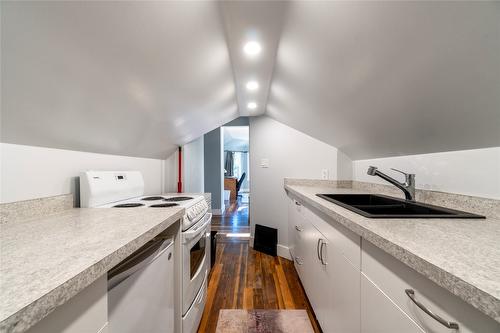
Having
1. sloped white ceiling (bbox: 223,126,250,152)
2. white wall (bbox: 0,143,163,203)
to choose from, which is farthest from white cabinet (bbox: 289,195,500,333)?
sloped white ceiling (bbox: 223,126,250,152)

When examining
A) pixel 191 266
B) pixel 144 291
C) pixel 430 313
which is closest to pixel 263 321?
pixel 191 266

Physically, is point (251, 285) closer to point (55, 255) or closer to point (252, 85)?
point (55, 255)

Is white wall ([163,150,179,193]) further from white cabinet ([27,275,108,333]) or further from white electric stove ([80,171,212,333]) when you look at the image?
white cabinet ([27,275,108,333])

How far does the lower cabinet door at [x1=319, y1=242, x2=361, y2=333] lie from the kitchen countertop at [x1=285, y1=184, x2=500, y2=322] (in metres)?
0.25

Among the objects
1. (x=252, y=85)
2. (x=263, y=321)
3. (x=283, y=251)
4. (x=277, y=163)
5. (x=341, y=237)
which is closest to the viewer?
(x=341, y=237)

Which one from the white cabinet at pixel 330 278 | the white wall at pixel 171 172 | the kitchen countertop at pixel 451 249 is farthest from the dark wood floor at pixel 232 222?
the kitchen countertop at pixel 451 249

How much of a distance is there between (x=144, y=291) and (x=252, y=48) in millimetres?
1431

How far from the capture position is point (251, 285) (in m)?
1.99

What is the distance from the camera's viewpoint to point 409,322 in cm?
58

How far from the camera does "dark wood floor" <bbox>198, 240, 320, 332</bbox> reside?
1680 millimetres

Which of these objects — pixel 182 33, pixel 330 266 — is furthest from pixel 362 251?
pixel 182 33

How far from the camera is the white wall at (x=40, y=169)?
2.67ft

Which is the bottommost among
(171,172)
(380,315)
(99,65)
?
(380,315)

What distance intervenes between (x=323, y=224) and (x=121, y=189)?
55.1 inches
